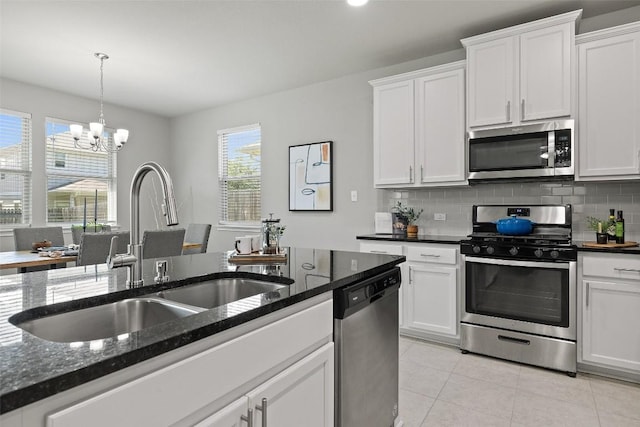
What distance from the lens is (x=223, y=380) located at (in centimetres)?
91

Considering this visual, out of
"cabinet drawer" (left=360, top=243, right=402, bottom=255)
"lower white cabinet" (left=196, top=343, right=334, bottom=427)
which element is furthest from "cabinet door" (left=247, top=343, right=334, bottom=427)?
"cabinet drawer" (left=360, top=243, right=402, bottom=255)

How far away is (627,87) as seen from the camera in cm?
265

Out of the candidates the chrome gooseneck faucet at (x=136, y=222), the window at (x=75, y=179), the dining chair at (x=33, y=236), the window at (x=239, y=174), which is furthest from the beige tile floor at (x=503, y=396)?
the window at (x=75, y=179)

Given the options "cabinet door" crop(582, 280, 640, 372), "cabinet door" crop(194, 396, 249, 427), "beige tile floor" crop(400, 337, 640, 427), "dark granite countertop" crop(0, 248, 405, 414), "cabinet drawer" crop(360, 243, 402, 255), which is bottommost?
"beige tile floor" crop(400, 337, 640, 427)

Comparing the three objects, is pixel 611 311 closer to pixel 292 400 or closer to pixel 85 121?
pixel 292 400

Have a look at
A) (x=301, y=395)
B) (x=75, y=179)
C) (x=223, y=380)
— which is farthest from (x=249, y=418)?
(x=75, y=179)

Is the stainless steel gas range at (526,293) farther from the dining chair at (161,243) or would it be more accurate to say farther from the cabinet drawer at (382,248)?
the dining chair at (161,243)

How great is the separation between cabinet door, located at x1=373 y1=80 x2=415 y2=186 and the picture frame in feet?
2.62

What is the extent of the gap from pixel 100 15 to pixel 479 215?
362cm

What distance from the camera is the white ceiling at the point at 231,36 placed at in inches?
113

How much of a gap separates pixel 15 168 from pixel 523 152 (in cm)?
552

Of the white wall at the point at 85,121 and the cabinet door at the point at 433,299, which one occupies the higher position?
the white wall at the point at 85,121

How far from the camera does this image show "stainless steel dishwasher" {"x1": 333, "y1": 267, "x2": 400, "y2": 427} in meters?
1.41

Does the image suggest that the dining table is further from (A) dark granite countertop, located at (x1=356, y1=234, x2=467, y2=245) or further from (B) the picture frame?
(A) dark granite countertop, located at (x1=356, y1=234, x2=467, y2=245)
